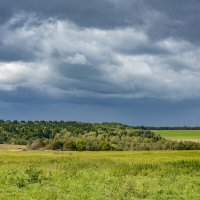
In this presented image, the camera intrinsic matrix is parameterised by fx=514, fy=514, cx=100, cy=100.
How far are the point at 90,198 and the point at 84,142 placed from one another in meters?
84.2

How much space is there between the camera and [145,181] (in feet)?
135

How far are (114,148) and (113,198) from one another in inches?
3555

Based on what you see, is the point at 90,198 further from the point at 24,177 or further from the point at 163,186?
the point at 24,177

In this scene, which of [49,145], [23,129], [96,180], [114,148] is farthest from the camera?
[23,129]

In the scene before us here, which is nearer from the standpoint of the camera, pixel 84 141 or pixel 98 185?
pixel 98 185

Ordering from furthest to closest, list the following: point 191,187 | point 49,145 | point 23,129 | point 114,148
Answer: point 23,129 → point 114,148 → point 49,145 → point 191,187

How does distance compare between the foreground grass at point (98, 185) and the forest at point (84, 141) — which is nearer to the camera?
the foreground grass at point (98, 185)

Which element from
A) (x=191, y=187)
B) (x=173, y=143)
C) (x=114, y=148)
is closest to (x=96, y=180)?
(x=191, y=187)

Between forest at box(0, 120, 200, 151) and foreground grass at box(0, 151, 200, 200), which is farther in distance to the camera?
forest at box(0, 120, 200, 151)

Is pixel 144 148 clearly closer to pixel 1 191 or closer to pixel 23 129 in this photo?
pixel 23 129

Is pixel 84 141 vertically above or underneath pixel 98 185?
above

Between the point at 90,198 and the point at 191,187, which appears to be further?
the point at 191,187

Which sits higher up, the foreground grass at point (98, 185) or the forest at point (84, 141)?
the forest at point (84, 141)

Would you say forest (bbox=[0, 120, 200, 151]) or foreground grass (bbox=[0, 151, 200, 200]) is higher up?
forest (bbox=[0, 120, 200, 151])
